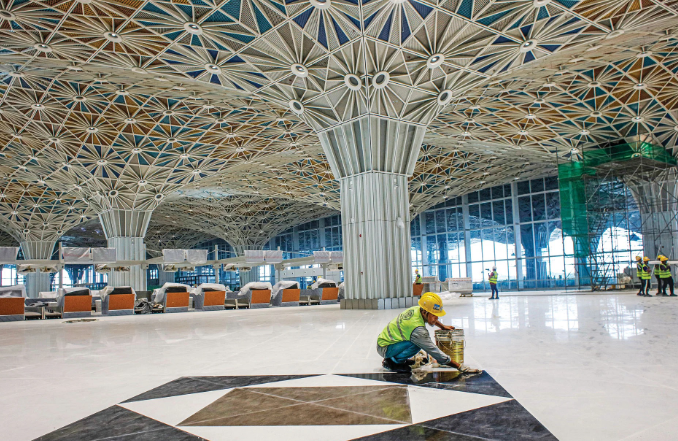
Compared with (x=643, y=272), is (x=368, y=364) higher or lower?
lower

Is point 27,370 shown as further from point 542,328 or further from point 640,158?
point 640,158

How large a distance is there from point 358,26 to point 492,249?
119 ft

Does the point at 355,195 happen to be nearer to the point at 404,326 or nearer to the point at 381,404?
the point at 404,326

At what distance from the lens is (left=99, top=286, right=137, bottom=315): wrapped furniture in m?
23.8

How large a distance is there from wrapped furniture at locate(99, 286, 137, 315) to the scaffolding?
26822mm

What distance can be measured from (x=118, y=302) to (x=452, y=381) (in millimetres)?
22036

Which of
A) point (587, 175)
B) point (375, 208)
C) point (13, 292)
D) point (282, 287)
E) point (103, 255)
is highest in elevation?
point (587, 175)

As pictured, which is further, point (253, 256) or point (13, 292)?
point (253, 256)

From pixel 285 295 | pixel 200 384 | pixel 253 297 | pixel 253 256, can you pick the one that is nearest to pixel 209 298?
pixel 253 297

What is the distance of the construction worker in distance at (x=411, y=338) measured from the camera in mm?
5633

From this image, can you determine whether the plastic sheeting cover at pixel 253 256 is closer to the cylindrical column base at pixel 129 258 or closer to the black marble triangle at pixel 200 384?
the cylindrical column base at pixel 129 258

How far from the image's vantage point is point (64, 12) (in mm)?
16297

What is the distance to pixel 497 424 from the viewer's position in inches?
151

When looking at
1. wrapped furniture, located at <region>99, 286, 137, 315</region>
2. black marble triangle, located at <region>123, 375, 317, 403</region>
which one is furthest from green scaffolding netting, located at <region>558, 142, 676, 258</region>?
black marble triangle, located at <region>123, 375, 317, 403</region>
